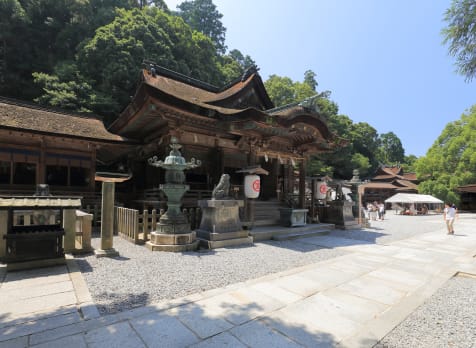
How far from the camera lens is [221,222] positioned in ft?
24.0

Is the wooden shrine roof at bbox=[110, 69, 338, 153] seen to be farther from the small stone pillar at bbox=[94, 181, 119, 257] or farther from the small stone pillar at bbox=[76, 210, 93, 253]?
the small stone pillar at bbox=[76, 210, 93, 253]

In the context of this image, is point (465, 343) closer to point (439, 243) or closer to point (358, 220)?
point (439, 243)

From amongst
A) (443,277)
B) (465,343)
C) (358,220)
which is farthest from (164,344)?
(358,220)

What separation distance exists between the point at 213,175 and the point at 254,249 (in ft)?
17.1

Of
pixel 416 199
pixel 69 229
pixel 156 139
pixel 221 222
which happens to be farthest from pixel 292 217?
pixel 416 199

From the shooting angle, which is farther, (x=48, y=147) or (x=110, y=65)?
(x=110, y=65)

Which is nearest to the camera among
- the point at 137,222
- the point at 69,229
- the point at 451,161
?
the point at 69,229

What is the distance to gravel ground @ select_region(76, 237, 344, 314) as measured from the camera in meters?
3.68

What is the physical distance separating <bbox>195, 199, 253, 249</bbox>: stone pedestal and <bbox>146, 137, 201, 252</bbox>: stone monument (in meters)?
0.47

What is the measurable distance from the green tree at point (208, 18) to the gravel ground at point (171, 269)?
48.2m

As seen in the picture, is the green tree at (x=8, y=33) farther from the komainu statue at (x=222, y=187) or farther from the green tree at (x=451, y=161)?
the green tree at (x=451, y=161)

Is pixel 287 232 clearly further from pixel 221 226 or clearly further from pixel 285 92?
pixel 285 92

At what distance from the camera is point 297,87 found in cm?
3159

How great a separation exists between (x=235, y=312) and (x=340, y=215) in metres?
10.1
